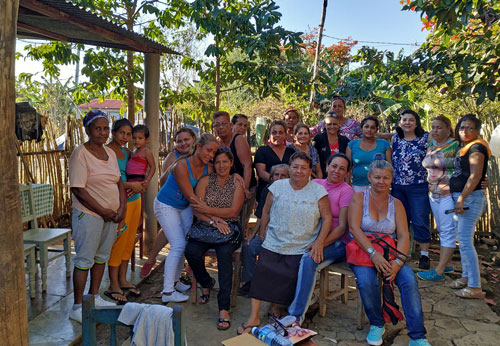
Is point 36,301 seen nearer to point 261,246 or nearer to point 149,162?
point 149,162

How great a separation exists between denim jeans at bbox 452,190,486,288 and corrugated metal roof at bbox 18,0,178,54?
12.7 ft


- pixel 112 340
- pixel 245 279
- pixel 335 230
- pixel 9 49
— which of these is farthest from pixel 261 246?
pixel 9 49

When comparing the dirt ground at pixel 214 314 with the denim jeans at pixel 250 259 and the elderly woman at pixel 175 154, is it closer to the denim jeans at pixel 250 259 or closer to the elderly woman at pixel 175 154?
the elderly woman at pixel 175 154

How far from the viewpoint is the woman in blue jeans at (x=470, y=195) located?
4.20 metres

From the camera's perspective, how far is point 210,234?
152 inches

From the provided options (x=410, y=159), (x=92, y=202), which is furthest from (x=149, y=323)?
(x=410, y=159)

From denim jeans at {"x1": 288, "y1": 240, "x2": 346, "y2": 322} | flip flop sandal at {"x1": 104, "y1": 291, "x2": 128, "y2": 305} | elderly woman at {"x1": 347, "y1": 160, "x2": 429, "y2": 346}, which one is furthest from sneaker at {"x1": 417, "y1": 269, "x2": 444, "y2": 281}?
flip flop sandal at {"x1": 104, "y1": 291, "x2": 128, "y2": 305}

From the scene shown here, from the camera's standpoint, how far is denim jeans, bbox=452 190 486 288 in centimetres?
420

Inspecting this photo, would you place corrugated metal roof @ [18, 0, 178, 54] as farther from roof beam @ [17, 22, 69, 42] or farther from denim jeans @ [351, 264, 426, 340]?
denim jeans @ [351, 264, 426, 340]

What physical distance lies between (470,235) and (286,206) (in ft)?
6.79

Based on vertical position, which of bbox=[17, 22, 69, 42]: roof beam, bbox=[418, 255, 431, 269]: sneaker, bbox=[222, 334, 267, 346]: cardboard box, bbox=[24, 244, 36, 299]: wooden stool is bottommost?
bbox=[222, 334, 267, 346]: cardboard box

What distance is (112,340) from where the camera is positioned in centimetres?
186

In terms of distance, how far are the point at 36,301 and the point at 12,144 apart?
2840mm

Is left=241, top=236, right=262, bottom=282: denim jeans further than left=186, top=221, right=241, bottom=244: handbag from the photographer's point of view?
Yes
